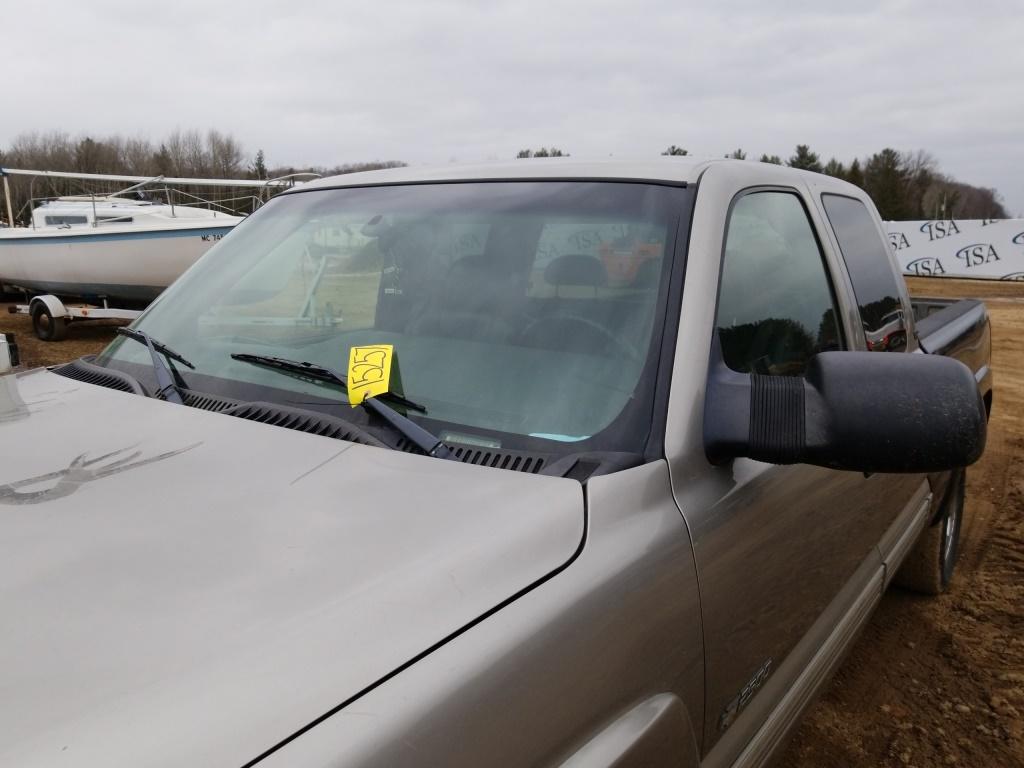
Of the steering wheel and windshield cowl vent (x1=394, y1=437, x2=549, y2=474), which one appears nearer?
windshield cowl vent (x1=394, y1=437, x2=549, y2=474)

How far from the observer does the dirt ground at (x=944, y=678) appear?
2.69 metres

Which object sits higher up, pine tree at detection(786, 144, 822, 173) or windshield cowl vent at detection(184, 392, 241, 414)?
pine tree at detection(786, 144, 822, 173)

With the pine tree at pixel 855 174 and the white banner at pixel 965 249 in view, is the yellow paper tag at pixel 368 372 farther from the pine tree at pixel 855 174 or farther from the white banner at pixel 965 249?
the pine tree at pixel 855 174

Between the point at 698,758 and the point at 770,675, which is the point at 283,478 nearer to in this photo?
the point at 698,758

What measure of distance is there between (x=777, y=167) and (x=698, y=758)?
1.69m

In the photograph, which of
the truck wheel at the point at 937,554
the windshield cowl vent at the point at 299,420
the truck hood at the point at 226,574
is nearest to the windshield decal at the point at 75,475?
the truck hood at the point at 226,574

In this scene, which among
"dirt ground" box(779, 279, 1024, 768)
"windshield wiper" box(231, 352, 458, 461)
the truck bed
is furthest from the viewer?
the truck bed

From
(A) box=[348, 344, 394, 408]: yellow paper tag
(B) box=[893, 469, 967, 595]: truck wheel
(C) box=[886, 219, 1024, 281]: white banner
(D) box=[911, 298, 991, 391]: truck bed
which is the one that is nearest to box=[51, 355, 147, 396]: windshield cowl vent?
(A) box=[348, 344, 394, 408]: yellow paper tag

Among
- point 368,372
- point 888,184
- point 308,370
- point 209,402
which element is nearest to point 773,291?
point 368,372

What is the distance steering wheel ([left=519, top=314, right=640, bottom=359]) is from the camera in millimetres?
1603

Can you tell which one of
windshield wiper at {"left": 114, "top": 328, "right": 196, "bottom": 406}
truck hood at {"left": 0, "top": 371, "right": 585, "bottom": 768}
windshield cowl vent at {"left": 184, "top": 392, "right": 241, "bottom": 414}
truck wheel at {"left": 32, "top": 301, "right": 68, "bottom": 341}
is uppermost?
windshield wiper at {"left": 114, "top": 328, "right": 196, "bottom": 406}

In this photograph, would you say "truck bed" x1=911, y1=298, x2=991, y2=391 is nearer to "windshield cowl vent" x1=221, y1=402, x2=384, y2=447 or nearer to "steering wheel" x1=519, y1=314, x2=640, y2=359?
"steering wheel" x1=519, y1=314, x2=640, y2=359

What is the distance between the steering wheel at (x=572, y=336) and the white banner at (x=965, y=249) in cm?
2584

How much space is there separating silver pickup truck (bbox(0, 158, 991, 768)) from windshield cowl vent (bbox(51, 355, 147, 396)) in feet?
0.06
